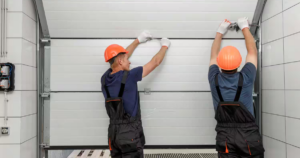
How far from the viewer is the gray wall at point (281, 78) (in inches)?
73.0

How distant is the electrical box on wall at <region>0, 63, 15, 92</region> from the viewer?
2000 mm

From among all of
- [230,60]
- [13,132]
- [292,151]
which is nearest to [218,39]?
[230,60]

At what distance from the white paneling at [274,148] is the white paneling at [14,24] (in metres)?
2.82

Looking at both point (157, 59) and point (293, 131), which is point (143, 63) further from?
point (293, 131)

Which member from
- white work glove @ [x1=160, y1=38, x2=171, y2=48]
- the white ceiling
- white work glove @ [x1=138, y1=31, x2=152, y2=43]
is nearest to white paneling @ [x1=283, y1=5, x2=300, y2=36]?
the white ceiling

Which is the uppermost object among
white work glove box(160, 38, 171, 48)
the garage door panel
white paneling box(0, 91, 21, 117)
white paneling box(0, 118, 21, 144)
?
the garage door panel

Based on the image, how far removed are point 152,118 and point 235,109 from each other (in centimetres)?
95

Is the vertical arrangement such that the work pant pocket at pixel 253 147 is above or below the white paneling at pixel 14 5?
below

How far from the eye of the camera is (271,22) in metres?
2.23

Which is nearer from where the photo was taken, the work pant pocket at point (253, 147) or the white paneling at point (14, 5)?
the work pant pocket at point (253, 147)

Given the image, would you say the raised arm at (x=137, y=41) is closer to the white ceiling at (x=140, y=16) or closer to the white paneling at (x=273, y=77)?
the white ceiling at (x=140, y=16)

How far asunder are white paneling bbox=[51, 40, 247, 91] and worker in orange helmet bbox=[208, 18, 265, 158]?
1.59 ft

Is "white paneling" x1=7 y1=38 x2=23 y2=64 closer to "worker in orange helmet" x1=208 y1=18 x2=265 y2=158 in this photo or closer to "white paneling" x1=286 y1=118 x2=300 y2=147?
"worker in orange helmet" x1=208 y1=18 x2=265 y2=158

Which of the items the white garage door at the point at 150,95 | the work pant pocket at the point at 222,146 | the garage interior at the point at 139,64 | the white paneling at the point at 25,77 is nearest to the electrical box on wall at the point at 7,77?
the white paneling at the point at 25,77
